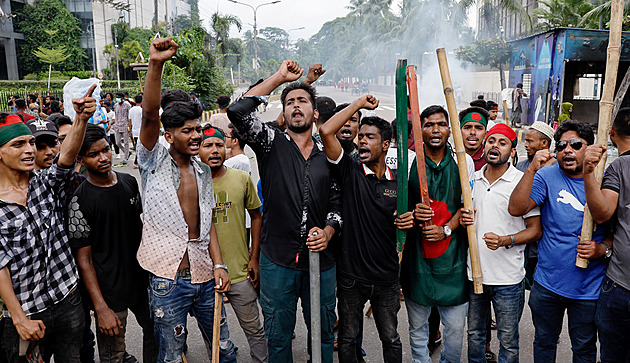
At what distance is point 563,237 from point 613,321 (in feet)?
1.83

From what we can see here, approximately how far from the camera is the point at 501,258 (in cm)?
326

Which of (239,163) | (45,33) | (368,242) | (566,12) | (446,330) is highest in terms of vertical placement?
(45,33)

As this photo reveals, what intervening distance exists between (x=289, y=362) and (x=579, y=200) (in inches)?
85.0

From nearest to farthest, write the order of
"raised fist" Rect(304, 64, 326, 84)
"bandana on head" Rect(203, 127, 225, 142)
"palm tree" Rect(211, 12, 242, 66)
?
1. "raised fist" Rect(304, 64, 326, 84)
2. "bandana on head" Rect(203, 127, 225, 142)
3. "palm tree" Rect(211, 12, 242, 66)

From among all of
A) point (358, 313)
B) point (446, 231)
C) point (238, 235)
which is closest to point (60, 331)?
point (238, 235)

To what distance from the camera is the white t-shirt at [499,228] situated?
128 inches

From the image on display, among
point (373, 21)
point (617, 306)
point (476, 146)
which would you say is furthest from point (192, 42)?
point (373, 21)

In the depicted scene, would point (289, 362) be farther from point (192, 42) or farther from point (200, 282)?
point (192, 42)

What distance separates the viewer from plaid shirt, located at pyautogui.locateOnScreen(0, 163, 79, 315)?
264 centimetres

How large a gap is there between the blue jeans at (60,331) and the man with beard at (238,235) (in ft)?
3.09

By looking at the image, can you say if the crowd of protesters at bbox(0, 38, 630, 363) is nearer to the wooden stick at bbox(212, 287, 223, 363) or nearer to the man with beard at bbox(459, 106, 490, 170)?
the wooden stick at bbox(212, 287, 223, 363)

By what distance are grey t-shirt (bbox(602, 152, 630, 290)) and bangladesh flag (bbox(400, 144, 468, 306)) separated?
874mm

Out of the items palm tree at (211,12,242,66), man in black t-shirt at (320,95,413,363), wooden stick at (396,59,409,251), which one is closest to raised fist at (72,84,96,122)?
man in black t-shirt at (320,95,413,363)

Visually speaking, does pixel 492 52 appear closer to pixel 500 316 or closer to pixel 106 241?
pixel 500 316
